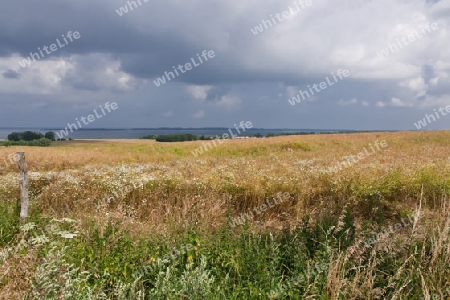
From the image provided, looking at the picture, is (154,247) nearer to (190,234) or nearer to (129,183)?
(190,234)

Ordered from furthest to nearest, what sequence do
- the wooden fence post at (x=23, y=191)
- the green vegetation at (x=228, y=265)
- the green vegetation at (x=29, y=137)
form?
1. the green vegetation at (x=29, y=137)
2. the wooden fence post at (x=23, y=191)
3. the green vegetation at (x=228, y=265)

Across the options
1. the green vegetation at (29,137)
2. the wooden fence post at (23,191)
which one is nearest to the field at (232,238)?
the wooden fence post at (23,191)

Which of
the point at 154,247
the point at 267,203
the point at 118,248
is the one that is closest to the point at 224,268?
the point at 154,247

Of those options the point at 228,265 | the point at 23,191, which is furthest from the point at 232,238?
the point at 23,191

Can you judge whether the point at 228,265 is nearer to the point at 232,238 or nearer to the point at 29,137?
the point at 232,238

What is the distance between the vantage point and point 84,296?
3.67m

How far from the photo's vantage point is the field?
13.1ft

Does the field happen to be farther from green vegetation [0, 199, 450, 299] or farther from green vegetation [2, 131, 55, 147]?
green vegetation [2, 131, 55, 147]

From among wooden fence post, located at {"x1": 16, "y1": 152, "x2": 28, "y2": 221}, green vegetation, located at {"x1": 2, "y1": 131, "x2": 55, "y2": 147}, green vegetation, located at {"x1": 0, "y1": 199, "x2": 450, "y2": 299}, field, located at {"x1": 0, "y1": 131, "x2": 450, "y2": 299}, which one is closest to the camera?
green vegetation, located at {"x1": 0, "y1": 199, "x2": 450, "y2": 299}

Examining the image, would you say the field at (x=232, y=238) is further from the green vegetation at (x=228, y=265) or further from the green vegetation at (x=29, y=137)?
the green vegetation at (x=29, y=137)

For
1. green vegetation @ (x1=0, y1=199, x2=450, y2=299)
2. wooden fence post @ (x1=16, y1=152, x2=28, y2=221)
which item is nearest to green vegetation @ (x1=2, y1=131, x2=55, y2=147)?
wooden fence post @ (x1=16, y1=152, x2=28, y2=221)

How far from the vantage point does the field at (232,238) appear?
3.98m

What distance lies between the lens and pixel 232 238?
18.5 ft

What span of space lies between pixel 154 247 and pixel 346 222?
10.9 ft
